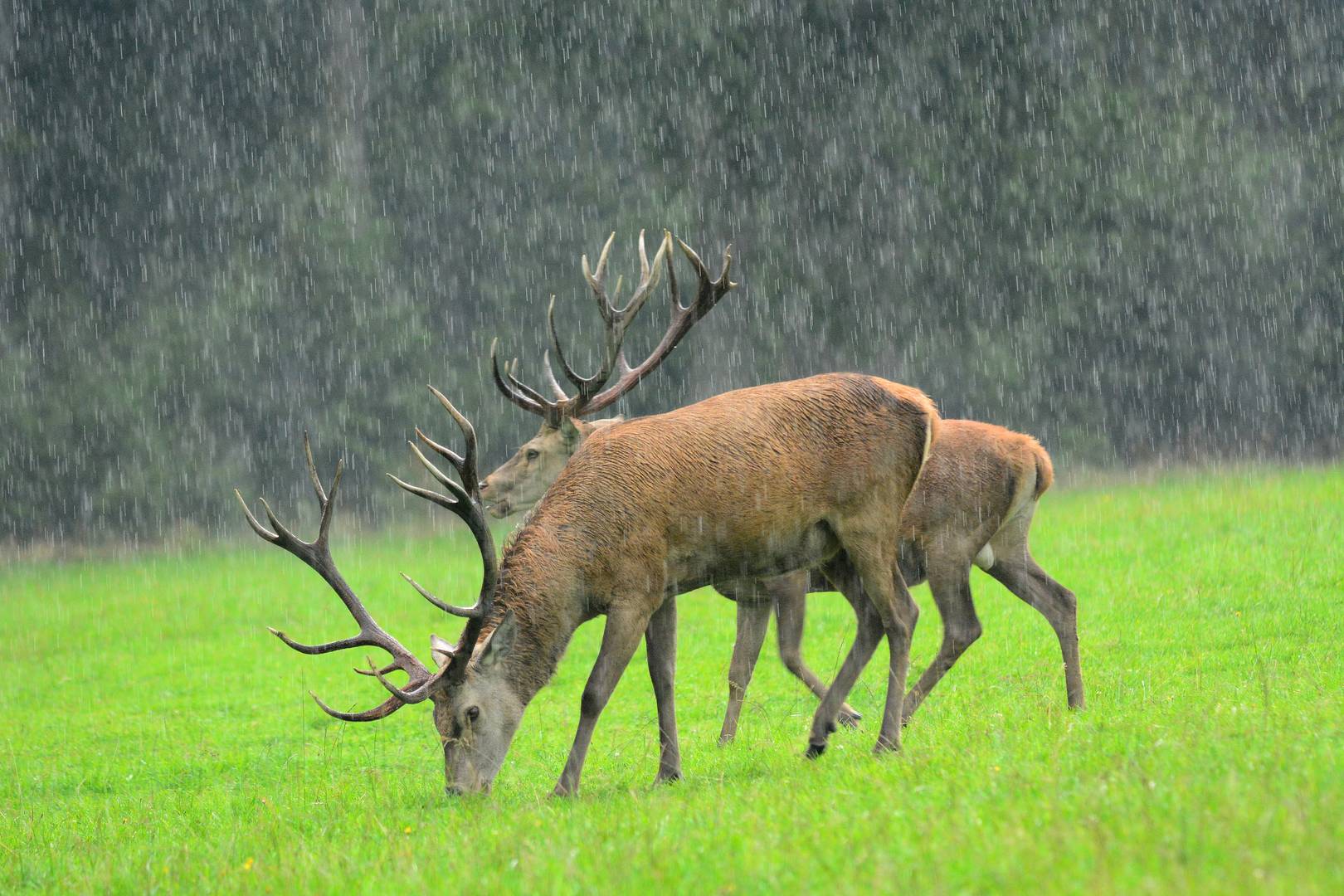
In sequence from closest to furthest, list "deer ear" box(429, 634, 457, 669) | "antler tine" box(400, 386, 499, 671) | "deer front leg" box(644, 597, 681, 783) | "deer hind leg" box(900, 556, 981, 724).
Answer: "antler tine" box(400, 386, 499, 671)
"deer ear" box(429, 634, 457, 669)
"deer front leg" box(644, 597, 681, 783)
"deer hind leg" box(900, 556, 981, 724)

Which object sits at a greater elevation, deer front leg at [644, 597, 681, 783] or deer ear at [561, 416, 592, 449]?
deer ear at [561, 416, 592, 449]

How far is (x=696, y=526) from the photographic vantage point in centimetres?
670

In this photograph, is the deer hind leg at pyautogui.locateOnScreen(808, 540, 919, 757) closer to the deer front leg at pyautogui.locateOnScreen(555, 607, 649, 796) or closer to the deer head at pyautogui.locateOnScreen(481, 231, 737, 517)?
the deer front leg at pyautogui.locateOnScreen(555, 607, 649, 796)

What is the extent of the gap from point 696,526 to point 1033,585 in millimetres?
2828

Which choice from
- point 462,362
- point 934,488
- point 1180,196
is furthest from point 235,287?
point 934,488

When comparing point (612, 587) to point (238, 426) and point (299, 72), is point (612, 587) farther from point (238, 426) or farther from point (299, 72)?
point (299, 72)

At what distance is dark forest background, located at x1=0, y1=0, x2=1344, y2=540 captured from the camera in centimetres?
2494

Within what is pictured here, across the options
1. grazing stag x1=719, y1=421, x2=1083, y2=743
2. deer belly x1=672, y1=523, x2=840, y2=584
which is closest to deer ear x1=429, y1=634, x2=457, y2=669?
deer belly x1=672, y1=523, x2=840, y2=584

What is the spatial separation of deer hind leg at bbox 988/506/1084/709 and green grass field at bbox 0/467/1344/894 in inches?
11.5

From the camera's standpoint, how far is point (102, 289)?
26688mm

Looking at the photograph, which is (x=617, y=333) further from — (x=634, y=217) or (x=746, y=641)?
(x=634, y=217)

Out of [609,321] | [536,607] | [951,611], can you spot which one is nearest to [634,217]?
[609,321]

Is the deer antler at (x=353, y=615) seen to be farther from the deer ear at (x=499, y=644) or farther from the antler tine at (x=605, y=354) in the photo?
the antler tine at (x=605, y=354)

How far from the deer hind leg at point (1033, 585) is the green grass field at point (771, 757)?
29 cm
